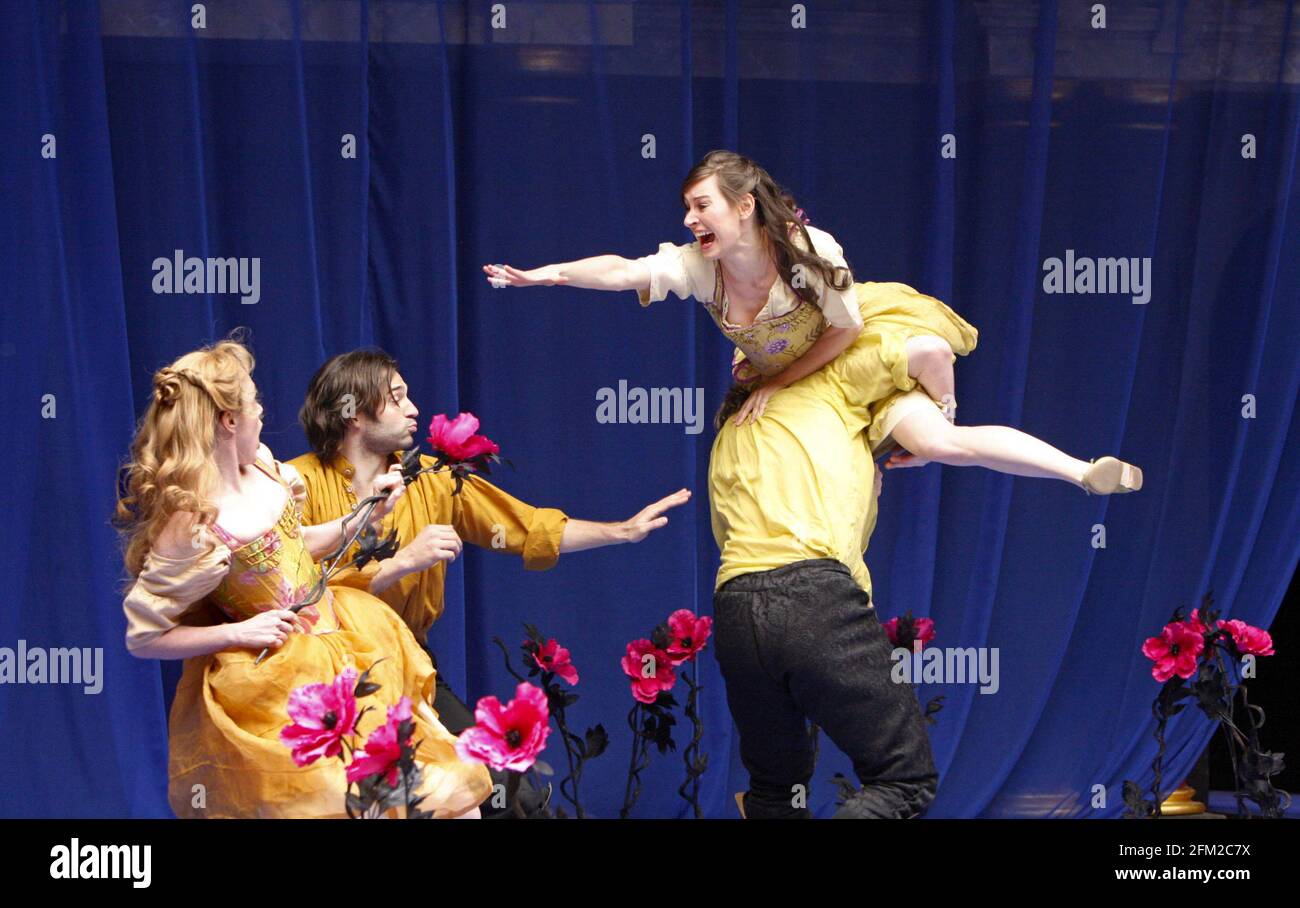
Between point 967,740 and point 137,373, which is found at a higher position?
point 137,373

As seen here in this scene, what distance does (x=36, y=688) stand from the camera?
3.59 metres

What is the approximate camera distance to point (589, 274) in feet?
8.79

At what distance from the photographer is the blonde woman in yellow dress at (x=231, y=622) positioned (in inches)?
96.0

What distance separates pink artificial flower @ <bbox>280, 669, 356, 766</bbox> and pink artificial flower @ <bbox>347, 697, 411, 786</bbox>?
4 centimetres

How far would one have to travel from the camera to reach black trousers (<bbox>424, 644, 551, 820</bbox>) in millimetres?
2809

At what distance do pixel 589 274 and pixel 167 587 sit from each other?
906 mm

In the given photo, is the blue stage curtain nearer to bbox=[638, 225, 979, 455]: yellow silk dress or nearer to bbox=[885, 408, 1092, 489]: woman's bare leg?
bbox=[638, 225, 979, 455]: yellow silk dress

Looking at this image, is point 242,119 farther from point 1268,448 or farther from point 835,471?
point 1268,448

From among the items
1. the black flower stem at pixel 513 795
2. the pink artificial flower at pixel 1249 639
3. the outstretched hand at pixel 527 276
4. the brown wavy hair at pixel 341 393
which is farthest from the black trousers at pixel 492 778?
the pink artificial flower at pixel 1249 639

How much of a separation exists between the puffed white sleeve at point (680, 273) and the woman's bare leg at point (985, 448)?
1.45ft

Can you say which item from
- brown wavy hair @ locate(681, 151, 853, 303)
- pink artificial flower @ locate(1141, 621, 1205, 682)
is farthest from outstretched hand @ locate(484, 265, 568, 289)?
Result: pink artificial flower @ locate(1141, 621, 1205, 682)

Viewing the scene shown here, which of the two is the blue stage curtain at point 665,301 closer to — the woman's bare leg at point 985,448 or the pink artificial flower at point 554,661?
the pink artificial flower at point 554,661

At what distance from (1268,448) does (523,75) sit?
2.20 m
